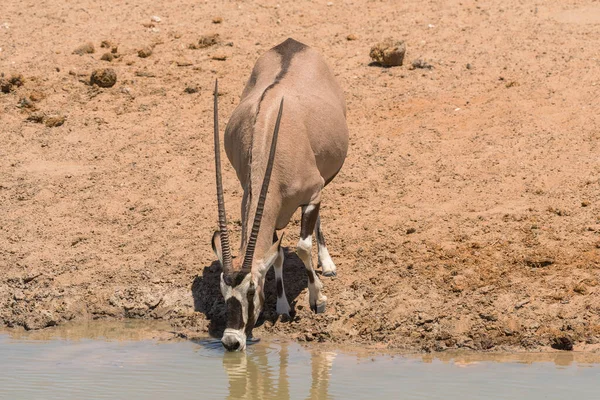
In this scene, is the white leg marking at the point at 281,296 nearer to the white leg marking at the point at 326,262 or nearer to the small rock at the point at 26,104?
the white leg marking at the point at 326,262

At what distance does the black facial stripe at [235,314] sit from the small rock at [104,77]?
6885 millimetres

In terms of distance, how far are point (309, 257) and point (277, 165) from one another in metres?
0.87

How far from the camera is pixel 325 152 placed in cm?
912

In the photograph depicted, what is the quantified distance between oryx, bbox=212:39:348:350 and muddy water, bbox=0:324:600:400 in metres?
0.34

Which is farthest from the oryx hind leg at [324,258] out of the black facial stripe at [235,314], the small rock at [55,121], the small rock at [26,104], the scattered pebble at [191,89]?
the small rock at [26,104]

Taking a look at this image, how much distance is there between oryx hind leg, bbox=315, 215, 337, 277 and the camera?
363 inches

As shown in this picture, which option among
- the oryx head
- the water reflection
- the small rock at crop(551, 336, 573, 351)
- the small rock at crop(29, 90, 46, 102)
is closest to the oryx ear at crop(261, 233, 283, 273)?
the oryx head

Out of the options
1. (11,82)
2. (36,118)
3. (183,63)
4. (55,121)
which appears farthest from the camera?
(183,63)

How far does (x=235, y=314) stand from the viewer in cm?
752

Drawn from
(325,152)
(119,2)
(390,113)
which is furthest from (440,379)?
(119,2)

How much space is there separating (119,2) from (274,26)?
2.84 m

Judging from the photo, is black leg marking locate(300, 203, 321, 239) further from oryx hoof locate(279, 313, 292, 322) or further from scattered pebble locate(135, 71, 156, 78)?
scattered pebble locate(135, 71, 156, 78)

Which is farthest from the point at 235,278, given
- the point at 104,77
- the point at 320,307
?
the point at 104,77

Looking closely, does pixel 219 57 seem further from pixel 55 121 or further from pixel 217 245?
pixel 217 245
